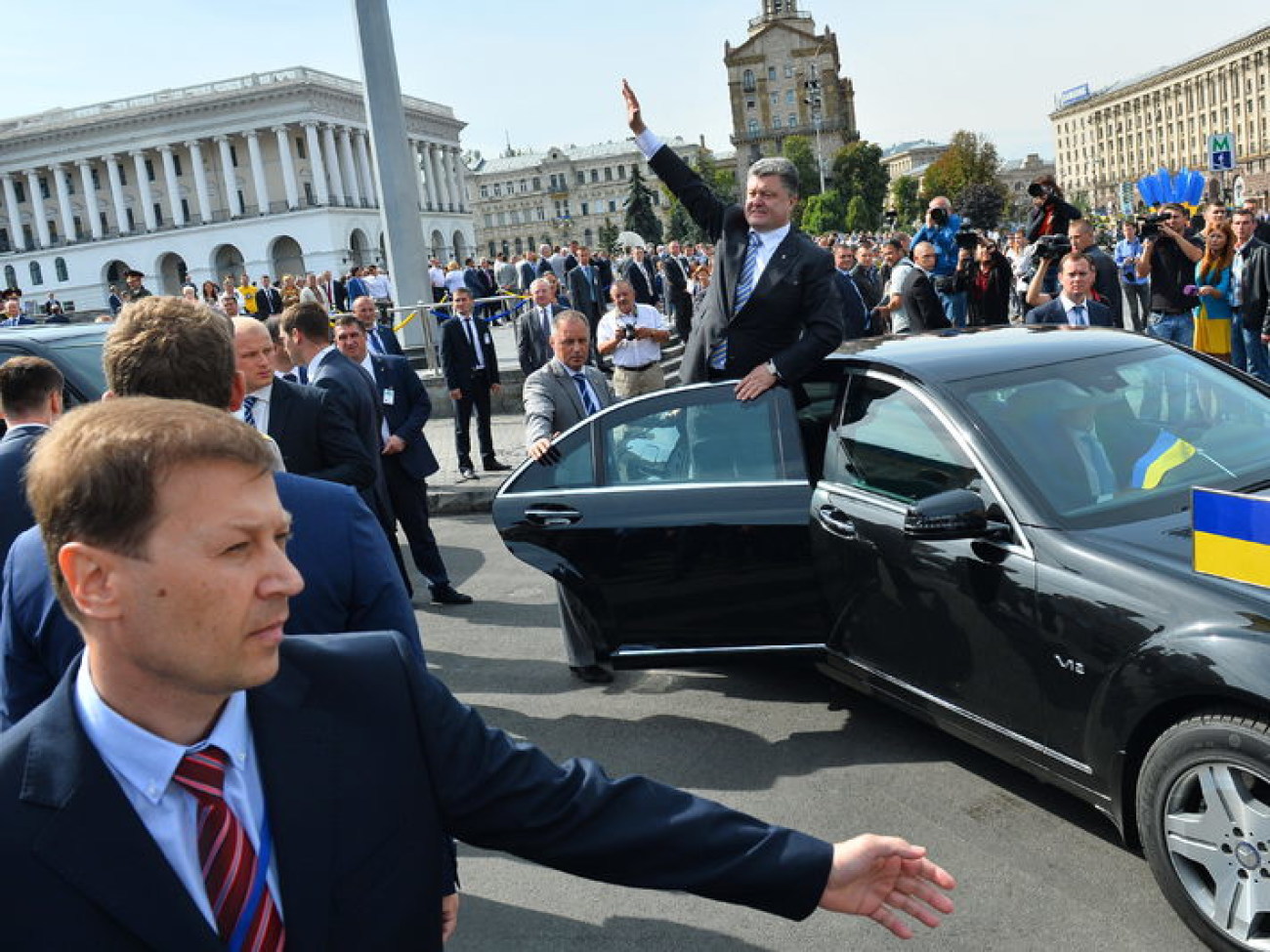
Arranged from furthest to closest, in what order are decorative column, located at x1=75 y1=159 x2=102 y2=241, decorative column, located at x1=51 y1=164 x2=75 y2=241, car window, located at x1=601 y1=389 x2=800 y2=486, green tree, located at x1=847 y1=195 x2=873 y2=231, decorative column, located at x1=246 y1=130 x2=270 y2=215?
decorative column, located at x1=51 y1=164 x2=75 y2=241, decorative column, located at x1=75 y1=159 x2=102 y2=241, decorative column, located at x1=246 y1=130 x2=270 y2=215, green tree, located at x1=847 y1=195 x2=873 y2=231, car window, located at x1=601 y1=389 x2=800 y2=486

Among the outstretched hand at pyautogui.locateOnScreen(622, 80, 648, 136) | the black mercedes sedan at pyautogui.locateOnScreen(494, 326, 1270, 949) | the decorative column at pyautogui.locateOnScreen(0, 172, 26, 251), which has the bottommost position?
the black mercedes sedan at pyautogui.locateOnScreen(494, 326, 1270, 949)

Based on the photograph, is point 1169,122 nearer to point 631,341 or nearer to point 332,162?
point 332,162

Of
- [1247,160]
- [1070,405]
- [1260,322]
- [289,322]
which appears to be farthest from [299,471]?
[1247,160]

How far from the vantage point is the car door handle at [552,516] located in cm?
548

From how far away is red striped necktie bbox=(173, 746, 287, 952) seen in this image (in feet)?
4.95

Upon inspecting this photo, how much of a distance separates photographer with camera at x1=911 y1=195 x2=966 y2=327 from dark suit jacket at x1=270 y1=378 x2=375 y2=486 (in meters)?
8.42

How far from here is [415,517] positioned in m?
8.06

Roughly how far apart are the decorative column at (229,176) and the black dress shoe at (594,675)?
10459 cm

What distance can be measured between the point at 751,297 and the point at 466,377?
658cm

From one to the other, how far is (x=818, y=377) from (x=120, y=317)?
3.13 meters

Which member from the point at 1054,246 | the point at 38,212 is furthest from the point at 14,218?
the point at 1054,246

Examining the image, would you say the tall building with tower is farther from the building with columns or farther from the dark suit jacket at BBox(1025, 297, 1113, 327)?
the dark suit jacket at BBox(1025, 297, 1113, 327)

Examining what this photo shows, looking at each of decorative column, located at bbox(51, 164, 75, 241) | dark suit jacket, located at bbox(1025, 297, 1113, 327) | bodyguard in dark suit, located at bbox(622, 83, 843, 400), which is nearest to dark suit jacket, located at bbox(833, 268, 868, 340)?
dark suit jacket, located at bbox(1025, 297, 1113, 327)

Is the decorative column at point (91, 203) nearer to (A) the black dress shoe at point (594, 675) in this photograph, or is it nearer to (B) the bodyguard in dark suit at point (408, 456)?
(B) the bodyguard in dark suit at point (408, 456)
